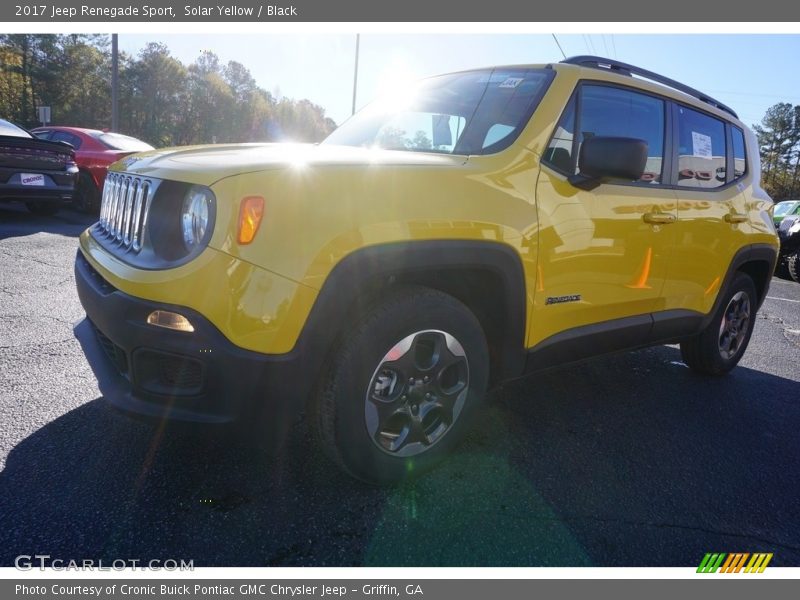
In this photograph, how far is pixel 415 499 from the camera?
2.28 m

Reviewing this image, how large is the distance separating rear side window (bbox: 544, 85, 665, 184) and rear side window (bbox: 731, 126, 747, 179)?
3.46 feet

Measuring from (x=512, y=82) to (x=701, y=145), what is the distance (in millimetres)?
1521

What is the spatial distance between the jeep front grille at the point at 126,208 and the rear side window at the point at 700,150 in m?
2.81

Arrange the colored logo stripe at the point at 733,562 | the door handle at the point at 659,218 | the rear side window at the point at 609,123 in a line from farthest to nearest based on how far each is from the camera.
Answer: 1. the door handle at the point at 659,218
2. the rear side window at the point at 609,123
3. the colored logo stripe at the point at 733,562

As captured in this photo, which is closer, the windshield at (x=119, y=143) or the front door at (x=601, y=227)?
the front door at (x=601, y=227)

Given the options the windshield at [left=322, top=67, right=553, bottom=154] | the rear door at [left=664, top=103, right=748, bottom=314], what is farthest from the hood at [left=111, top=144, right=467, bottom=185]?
the rear door at [left=664, top=103, right=748, bottom=314]

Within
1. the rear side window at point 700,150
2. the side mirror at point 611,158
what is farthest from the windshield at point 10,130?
the rear side window at point 700,150

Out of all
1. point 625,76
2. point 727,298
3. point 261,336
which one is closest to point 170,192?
point 261,336

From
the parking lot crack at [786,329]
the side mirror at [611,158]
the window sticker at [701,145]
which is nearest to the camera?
the side mirror at [611,158]

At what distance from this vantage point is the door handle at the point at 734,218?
3.57m

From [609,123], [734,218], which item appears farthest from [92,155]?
[734,218]

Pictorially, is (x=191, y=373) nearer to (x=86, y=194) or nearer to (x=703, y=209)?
(x=703, y=209)

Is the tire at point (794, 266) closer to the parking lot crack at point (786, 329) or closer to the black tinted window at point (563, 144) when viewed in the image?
the parking lot crack at point (786, 329)

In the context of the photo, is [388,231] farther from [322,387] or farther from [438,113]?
[438,113]
